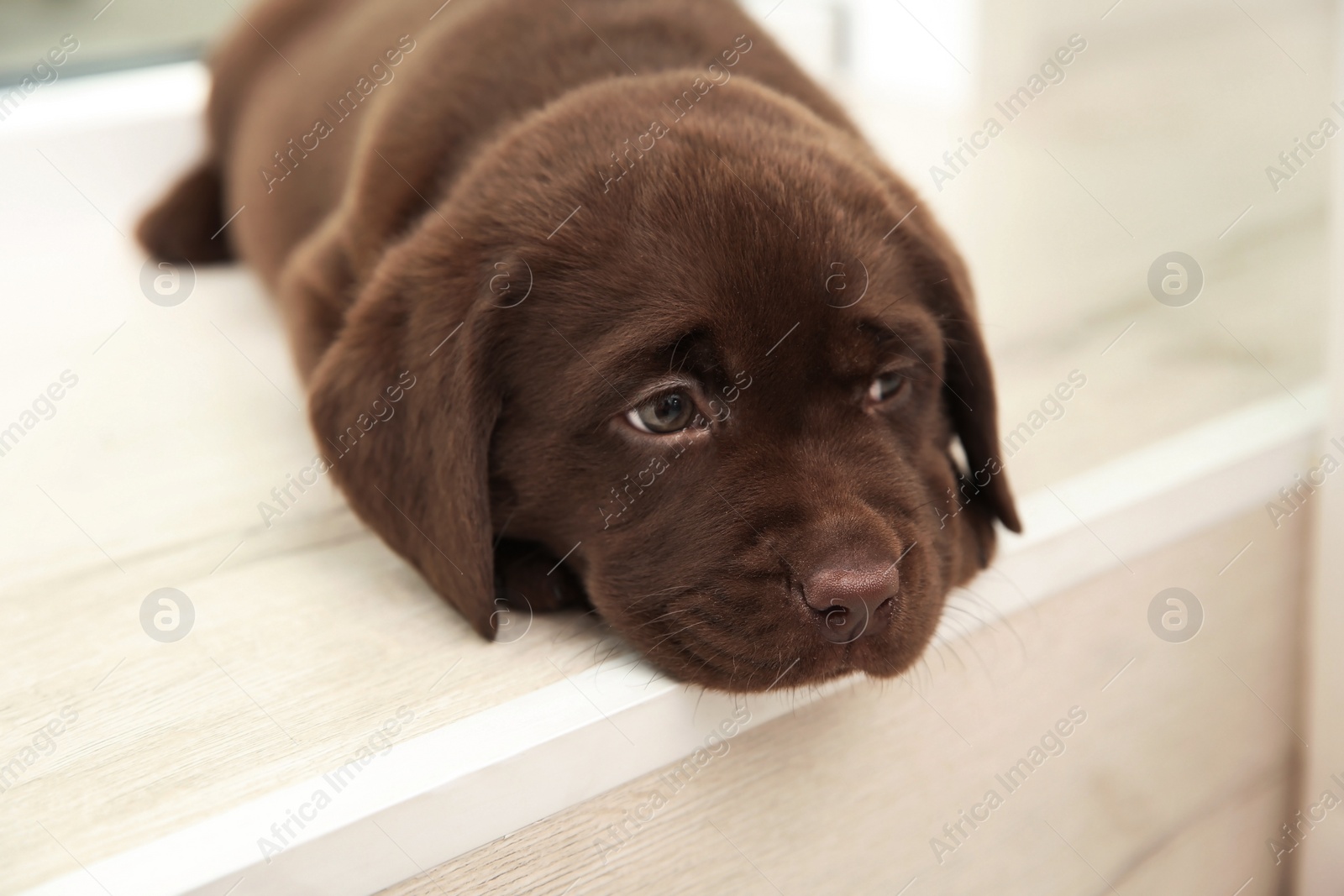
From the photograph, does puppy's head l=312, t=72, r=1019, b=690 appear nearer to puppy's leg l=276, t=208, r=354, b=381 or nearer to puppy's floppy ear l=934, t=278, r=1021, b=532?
puppy's floppy ear l=934, t=278, r=1021, b=532

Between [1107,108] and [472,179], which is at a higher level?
[472,179]

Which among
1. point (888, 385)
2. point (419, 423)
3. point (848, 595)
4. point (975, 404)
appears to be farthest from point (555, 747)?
point (975, 404)

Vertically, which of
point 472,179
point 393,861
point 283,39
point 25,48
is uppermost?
point 472,179

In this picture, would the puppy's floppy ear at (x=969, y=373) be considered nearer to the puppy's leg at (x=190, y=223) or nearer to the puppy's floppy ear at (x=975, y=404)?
the puppy's floppy ear at (x=975, y=404)

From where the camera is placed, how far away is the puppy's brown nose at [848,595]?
1247 mm

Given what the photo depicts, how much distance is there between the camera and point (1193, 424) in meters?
1.97

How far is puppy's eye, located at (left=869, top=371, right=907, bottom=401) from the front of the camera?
1521 mm

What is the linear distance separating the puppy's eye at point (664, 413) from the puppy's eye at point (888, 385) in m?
0.28

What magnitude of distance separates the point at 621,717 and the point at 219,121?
2.52 m

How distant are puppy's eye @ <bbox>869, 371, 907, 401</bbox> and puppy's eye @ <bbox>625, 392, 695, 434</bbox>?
279 mm

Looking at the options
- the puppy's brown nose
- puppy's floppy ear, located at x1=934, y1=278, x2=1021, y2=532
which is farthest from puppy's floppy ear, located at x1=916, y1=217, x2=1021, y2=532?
the puppy's brown nose

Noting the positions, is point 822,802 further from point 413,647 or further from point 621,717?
point 413,647

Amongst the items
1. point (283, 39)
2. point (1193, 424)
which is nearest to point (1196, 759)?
point (1193, 424)

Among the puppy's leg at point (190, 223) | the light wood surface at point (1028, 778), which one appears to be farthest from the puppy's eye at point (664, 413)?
the puppy's leg at point (190, 223)
